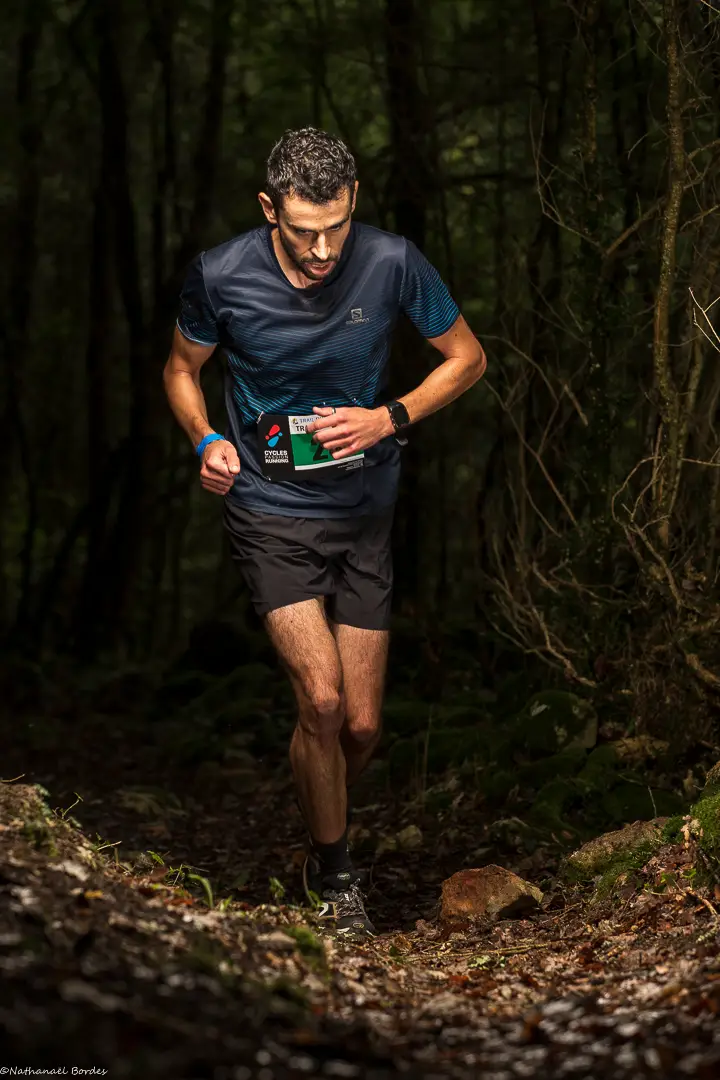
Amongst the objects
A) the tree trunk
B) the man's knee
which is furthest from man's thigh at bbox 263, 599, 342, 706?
the tree trunk

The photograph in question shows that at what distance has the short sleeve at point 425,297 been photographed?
5.01m

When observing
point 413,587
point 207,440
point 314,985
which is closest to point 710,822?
point 314,985

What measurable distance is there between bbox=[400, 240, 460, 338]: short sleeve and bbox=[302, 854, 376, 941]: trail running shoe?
6.49 ft

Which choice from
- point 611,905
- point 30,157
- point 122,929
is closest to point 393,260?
point 611,905

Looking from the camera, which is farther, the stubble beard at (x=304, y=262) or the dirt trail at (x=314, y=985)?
the stubble beard at (x=304, y=262)

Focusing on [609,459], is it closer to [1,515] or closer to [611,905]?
[611,905]

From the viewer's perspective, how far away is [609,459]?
281 inches

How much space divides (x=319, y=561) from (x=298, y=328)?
824 mm

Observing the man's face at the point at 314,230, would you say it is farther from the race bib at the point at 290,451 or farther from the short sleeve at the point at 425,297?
the race bib at the point at 290,451

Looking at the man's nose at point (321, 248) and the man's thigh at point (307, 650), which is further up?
the man's nose at point (321, 248)

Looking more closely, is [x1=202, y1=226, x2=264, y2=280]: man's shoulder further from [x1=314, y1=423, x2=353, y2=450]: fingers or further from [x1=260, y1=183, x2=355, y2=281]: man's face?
[x1=314, y1=423, x2=353, y2=450]: fingers

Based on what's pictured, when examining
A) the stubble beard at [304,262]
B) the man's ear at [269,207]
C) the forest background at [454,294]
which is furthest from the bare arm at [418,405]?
the forest background at [454,294]

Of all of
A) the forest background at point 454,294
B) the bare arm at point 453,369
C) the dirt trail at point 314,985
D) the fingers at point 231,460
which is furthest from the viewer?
the forest background at point 454,294

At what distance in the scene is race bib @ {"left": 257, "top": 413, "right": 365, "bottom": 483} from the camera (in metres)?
4.86
